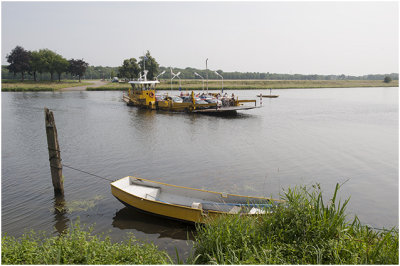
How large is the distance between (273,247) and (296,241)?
0.59m

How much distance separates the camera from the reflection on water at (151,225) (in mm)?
10766

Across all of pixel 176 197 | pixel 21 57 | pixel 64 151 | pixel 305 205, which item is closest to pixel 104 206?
pixel 176 197

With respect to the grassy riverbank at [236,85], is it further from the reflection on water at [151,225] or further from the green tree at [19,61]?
the reflection on water at [151,225]

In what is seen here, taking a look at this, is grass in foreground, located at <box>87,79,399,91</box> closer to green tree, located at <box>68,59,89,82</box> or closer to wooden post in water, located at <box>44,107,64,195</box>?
green tree, located at <box>68,59,89,82</box>

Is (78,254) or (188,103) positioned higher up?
(188,103)

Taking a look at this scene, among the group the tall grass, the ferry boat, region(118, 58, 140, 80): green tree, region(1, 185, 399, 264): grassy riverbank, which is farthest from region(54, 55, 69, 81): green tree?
the tall grass

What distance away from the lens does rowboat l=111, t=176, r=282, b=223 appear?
10562mm

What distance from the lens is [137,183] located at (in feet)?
42.8

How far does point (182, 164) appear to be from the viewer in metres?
18.3

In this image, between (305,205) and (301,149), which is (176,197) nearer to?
(305,205)

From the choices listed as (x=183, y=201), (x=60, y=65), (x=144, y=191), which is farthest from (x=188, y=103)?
(x=60, y=65)

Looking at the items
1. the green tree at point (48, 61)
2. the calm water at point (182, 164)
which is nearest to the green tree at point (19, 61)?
the green tree at point (48, 61)

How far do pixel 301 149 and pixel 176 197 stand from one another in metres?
13.1

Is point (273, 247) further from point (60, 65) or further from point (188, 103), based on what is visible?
point (60, 65)
